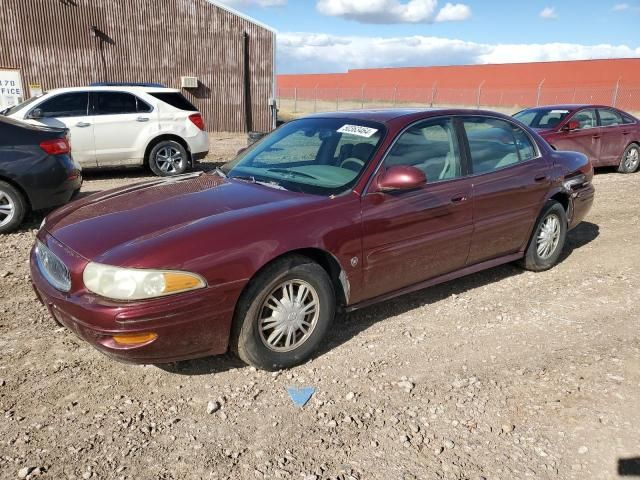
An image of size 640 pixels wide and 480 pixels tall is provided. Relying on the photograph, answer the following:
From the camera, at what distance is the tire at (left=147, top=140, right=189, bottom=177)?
9797 millimetres

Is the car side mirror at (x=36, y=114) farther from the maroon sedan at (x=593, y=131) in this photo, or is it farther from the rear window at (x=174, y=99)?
the maroon sedan at (x=593, y=131)

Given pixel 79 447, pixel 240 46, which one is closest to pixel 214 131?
pixel 240 46

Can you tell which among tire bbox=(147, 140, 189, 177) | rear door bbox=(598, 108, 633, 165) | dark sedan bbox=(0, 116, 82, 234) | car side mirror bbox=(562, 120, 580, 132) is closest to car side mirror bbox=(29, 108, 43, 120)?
tire bbox=(147, 140, 189, 177)

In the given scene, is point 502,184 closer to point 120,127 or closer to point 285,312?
point 285,312

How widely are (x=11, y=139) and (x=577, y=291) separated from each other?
6.14 meters

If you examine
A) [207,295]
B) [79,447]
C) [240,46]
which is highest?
[240,46]

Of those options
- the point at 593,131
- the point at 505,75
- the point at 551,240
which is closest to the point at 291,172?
the point at 551,240

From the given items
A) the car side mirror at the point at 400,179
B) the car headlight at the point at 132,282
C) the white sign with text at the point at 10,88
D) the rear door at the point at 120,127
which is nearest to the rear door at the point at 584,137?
the car side mirror at the point at 400,179

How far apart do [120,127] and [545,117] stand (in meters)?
7.94

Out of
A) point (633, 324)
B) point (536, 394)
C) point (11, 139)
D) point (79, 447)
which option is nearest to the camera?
point (79, 447)

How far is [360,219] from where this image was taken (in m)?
3.53

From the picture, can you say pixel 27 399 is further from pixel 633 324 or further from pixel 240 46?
pixel 240 46

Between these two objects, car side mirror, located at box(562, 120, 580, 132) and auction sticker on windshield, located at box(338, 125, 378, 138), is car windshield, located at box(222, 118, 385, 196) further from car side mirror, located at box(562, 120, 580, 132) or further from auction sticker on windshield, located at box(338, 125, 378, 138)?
car side mirror, located at box(562, 120, 580, 132)

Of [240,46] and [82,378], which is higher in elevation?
[240,46]
